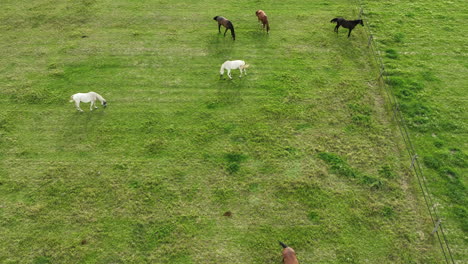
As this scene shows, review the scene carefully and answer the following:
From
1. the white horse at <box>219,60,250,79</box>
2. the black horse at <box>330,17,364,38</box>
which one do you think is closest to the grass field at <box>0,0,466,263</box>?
the white horse at <box>219,60,250,79</box>

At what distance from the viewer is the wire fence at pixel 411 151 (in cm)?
1002

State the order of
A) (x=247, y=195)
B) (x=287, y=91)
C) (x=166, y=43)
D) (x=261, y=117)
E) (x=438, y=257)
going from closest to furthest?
(x=438, y=257) < (x=247, y=195) < (x=261, y=117) < (x=287, y=91) < (x=166, y=43)

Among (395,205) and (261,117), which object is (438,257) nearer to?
(395,205)

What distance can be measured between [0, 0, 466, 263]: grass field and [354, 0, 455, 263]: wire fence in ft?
0.89

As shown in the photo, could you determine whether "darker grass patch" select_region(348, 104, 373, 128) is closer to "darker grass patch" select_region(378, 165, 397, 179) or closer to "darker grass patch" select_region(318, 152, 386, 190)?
"darker grass patch" select_region(378, 165, 397, 179)

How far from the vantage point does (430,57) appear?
1738 cm

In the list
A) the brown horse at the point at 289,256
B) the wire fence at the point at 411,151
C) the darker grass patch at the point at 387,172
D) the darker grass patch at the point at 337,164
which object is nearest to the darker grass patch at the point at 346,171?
the darker grass patch at the point at 337,164

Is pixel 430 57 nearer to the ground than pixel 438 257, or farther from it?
farther from it

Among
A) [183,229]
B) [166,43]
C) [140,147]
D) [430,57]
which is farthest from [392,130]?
[166,43]

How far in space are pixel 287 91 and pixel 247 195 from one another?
6.21 m

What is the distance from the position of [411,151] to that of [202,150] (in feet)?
27.7

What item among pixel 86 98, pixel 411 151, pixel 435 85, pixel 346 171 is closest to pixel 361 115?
pixel 411 151

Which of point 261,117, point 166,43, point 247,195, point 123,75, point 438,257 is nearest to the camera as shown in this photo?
point 438,257

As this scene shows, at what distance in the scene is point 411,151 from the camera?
41.8 feet
